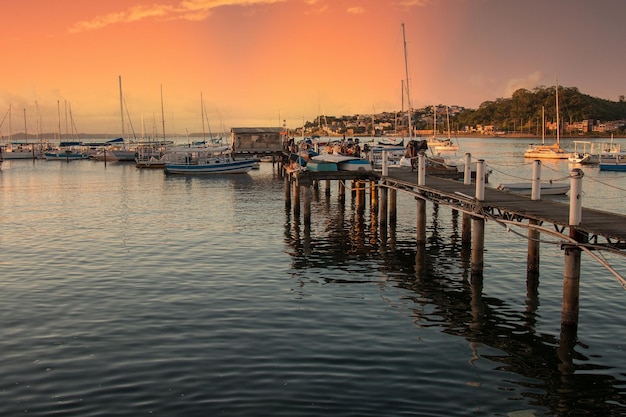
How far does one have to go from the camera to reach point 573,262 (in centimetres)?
1503

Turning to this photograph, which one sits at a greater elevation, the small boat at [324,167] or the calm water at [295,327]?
the small boat at [324,167]

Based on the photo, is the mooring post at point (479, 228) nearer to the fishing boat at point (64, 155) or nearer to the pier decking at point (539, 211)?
the pier decking at point (539, 211)

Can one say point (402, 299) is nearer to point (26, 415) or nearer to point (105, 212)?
point (26, 415)

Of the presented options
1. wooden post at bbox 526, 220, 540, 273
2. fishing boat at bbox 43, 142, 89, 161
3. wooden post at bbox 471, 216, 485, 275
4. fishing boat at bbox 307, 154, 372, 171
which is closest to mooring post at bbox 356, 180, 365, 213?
fishing boat at bbox 307, 154, 372, 171

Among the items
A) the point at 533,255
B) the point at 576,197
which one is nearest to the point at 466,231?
the point at 533,255

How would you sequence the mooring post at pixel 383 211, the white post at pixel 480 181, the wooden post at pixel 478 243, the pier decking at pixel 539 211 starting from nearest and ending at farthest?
the pier decking at pixel 539 211
the wooden post at pixel 478 243
the white post at pixel 480 181
the mooring post at pixel 383 211

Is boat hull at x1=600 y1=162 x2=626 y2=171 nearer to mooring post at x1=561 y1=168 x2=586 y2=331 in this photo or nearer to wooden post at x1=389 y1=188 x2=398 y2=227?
wooden post at x1=389 y1=188 x2=398 y2=227

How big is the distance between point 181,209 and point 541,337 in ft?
101

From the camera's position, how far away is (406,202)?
46.2 m

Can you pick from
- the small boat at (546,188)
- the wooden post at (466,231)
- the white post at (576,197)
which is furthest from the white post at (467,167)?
the small boat at (546,188)

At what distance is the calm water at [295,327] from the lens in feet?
40.6

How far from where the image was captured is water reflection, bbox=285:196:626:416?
1289 centimetres

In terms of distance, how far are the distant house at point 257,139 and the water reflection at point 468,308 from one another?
46.6 meters

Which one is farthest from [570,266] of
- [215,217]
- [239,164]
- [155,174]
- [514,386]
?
[155,174]
